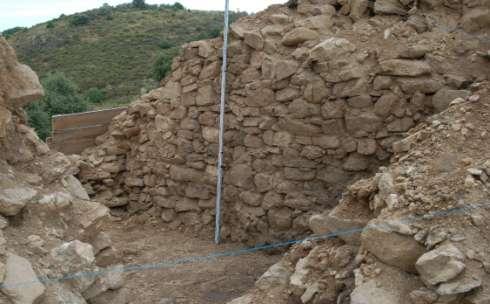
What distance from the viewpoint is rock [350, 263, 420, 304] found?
3.62 metres

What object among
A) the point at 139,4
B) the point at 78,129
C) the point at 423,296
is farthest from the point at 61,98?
the point at 139,4

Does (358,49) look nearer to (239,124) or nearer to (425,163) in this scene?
(239,124)

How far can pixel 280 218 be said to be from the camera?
6371mm

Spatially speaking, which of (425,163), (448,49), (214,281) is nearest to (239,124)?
(214,281)

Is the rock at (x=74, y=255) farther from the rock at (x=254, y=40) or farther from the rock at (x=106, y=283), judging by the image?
the rock at (x=254, y=40)

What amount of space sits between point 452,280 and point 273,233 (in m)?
3.18

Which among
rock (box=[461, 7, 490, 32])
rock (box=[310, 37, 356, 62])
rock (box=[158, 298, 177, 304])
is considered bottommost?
rock (box=[158, 298, 177, 304])

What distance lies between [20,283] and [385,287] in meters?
2.18

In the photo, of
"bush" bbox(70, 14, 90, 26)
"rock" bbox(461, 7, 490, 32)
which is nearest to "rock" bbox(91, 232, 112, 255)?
"rock" bbox(461, 7, 490, 32)

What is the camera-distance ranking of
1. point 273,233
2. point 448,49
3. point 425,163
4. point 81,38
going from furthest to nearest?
point 81,38 → point 273,233 → point 448,49 → point 425,163

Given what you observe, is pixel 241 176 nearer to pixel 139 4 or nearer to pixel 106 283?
pixel 106 283

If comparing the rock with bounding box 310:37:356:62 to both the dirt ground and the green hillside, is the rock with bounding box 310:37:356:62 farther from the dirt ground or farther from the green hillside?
the green hillside

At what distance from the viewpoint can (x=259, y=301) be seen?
445 centimetres

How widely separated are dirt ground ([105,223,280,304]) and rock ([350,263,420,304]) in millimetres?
2051
